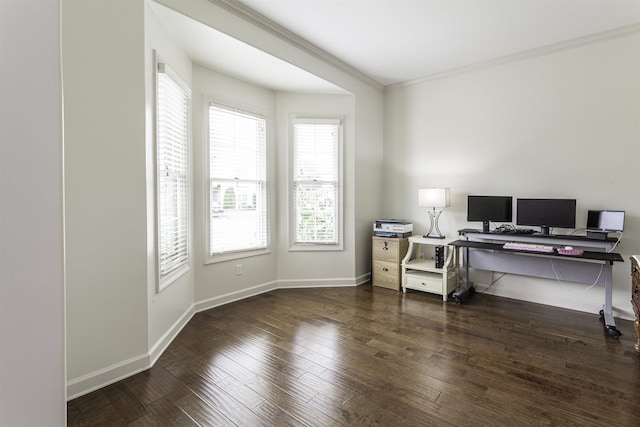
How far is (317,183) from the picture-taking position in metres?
4.17

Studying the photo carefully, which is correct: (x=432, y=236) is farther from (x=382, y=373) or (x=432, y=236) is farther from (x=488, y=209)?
(x=382, y=373)

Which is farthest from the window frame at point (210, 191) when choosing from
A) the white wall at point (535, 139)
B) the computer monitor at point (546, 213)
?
the computer monitor at point (546, 213)

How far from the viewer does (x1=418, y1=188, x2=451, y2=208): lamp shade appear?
3850 mm

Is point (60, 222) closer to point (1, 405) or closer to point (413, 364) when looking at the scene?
point (1, 405)

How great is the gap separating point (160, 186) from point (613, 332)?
13.2 feet

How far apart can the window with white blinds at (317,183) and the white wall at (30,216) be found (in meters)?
3.78

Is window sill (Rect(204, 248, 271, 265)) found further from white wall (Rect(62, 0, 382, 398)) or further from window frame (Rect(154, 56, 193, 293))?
white wall (Rect(62, 0, 382, 398))

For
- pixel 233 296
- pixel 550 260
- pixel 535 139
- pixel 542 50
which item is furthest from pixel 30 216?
pixel 542 50

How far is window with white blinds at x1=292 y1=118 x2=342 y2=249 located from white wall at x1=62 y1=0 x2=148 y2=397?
217 centimetres

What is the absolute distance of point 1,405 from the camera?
0.30 metres

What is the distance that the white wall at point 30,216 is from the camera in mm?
300

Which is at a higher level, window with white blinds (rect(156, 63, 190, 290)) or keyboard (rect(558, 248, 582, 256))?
window with white blinds (rect(156, 63, 190, 290))

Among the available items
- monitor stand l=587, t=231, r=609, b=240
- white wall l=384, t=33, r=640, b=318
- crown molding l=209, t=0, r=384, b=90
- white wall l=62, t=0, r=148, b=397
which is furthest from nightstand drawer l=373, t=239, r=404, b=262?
white wall l=62, t=0, r=148, b=397

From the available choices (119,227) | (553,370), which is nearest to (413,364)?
(553,370)
